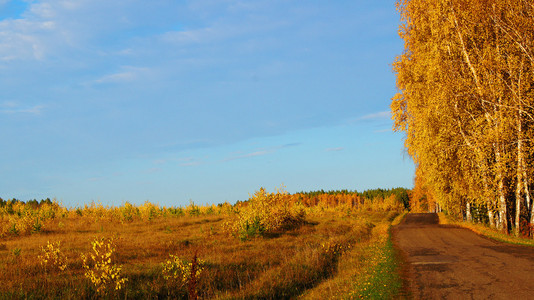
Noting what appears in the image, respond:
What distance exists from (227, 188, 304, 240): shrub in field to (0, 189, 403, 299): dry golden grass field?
0.24 ft

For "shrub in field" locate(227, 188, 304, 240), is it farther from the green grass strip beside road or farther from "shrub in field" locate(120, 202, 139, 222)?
"shrub in field" locate(120, 202, 139, 222)

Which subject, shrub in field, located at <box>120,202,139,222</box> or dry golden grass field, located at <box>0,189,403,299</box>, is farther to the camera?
shrub in field, located at <box>120,202,139,222</box>

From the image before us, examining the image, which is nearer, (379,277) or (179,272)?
(379,277)

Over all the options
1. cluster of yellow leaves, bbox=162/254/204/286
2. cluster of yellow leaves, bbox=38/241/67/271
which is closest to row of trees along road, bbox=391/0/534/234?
cluster of yellow leaves, bbox=162/254/204/286

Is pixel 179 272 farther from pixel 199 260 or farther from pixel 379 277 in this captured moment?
pixel 379 277

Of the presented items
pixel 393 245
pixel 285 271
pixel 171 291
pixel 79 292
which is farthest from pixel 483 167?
pixel 79 292

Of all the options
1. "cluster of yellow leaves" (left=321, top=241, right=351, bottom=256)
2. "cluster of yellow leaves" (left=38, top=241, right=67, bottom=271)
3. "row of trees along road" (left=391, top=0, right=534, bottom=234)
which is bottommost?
"cluster of yellow leaves" (left=321, top=241, right=351, bottom=256)

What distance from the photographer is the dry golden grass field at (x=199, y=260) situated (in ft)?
39.8

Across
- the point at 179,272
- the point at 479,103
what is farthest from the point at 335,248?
the point at 479,103

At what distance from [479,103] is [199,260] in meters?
21.1

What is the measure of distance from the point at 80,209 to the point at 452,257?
101 ft

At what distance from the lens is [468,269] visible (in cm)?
1349

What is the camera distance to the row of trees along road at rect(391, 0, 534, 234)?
23.4m

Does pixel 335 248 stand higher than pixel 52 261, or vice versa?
pixel 52 261
